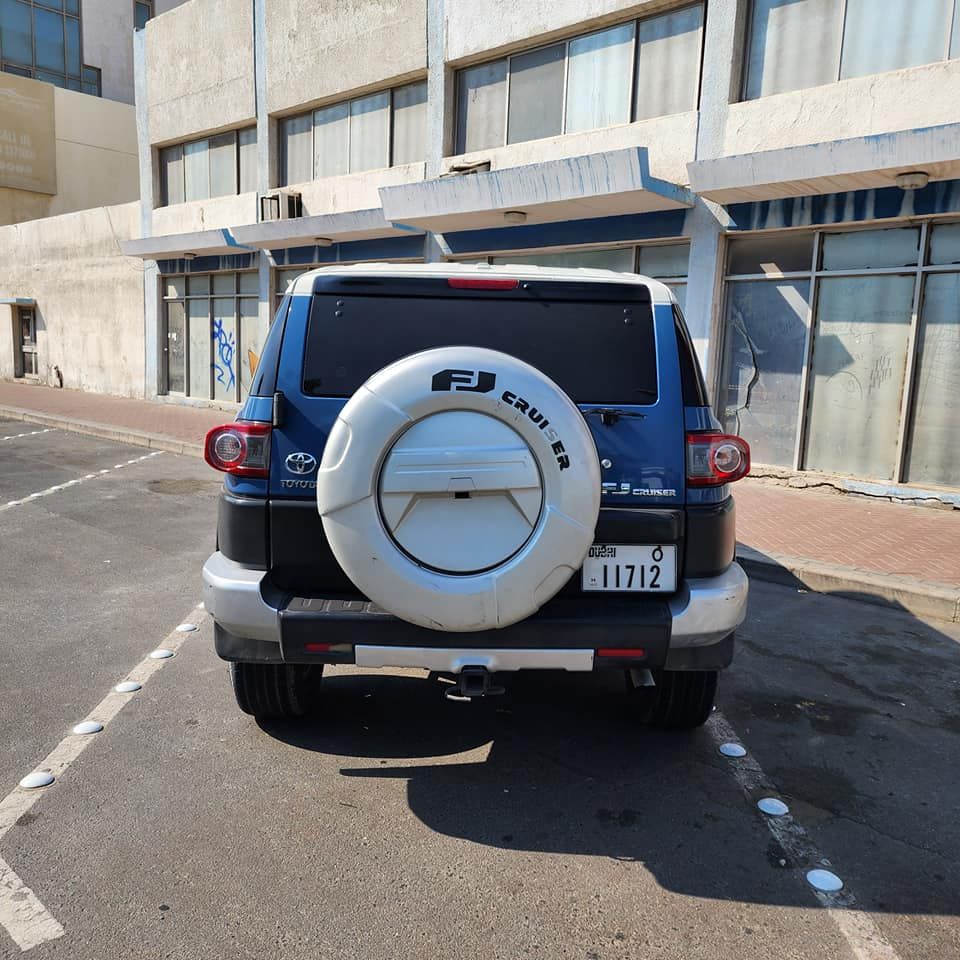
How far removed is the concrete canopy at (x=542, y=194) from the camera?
1029 centimetres

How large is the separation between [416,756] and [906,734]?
2278 mm

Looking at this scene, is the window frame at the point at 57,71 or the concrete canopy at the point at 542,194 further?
the window frame at the point at 57,71

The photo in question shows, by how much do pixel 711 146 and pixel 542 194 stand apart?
2251mm

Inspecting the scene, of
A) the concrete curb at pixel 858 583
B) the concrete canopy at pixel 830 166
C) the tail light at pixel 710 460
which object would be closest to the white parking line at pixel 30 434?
the concrete canopy at pixel 830 166

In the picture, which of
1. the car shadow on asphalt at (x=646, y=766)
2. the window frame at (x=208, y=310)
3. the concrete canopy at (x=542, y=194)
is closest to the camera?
the car shadow on asphalt at (x=646, y=766)

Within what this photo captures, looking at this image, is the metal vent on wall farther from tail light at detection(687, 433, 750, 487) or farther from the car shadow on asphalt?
tail light at detection(687, 433, 750, 487)

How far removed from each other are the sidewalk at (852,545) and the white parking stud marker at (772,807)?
3.38m

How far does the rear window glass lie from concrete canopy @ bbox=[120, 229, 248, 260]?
49.6 feet

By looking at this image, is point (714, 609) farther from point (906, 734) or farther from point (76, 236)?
point (76, 236)

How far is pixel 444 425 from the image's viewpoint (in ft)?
9.01

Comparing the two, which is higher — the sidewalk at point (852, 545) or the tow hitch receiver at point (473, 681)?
the tow hitch receiver at point (473, 681)

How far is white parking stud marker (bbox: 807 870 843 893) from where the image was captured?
8.70ft

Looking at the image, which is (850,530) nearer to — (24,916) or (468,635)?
(468,635)

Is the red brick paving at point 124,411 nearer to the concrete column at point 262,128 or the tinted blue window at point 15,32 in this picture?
the concrete column at point 262,128
